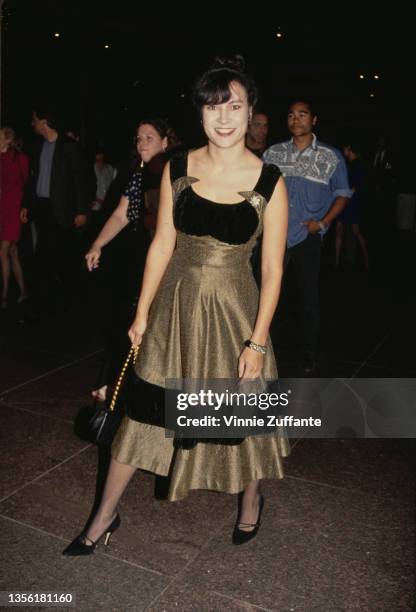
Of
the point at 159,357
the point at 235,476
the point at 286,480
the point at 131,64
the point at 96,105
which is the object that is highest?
the point at 131,64

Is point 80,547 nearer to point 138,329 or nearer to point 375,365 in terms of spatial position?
point 138,329

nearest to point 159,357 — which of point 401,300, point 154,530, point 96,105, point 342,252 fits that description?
point 154,530

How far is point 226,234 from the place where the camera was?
8.21 feet

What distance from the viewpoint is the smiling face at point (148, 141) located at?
3.80 metres

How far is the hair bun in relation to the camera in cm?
253

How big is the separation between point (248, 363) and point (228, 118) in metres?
0.96

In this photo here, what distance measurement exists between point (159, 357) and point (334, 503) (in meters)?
1.32

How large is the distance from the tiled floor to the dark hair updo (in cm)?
191

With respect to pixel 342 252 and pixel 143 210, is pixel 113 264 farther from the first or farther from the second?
pixel 143 210

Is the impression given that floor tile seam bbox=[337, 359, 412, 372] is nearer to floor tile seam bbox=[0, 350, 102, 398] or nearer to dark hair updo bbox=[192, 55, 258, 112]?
floor tile seam bbox=[0, 350, 102, 398]

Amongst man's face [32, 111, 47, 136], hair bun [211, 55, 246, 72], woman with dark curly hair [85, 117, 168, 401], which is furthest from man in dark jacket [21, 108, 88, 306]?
Answer: hair bun [211, 55, 246, 72]

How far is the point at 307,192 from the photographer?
5.04m

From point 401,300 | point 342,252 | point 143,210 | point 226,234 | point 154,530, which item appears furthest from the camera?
point 342,252

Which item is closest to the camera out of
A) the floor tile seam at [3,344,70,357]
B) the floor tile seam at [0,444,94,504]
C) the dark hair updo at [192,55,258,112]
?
the dark hair updo at [192,55,258,112]
